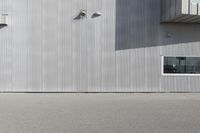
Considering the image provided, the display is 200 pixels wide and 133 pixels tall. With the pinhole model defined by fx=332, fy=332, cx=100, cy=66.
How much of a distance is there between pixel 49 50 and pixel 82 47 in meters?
1.70

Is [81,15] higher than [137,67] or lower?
higher

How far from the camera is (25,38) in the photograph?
1706 centimetres

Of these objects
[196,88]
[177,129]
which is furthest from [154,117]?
[196,88]

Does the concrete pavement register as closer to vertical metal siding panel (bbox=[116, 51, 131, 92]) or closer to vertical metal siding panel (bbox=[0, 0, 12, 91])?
vertical metal siding panel (bbox=[0, 0, 12, 91])

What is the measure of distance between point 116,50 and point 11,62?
17.8 feet

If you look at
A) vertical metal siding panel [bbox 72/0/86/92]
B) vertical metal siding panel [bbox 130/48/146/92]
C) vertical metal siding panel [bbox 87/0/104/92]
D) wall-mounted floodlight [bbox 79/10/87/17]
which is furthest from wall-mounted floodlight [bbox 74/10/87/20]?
vertical metal siding panel [bbox 130/48/146/92]

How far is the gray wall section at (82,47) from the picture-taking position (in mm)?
17062

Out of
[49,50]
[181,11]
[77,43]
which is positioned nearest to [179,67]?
[181,11]

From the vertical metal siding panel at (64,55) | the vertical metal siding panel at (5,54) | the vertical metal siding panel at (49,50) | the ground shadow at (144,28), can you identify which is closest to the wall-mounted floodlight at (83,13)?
the vertical metal siding panel at (64,55)

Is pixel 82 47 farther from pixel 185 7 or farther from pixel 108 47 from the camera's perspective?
pixel 185 7

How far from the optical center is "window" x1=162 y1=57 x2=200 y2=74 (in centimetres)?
1784

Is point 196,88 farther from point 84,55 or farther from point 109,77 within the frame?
point 84,55

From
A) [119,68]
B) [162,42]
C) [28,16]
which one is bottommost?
[119,68]

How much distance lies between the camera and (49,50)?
1711cm
